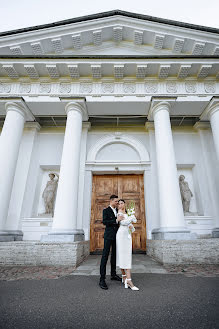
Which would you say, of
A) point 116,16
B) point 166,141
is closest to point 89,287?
point 166,141

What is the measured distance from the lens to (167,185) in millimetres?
6656

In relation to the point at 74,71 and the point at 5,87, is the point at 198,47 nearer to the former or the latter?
the point at 74,71

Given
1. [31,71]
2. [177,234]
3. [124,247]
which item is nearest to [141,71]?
[31,71]

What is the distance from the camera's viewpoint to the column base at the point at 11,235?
262 inches

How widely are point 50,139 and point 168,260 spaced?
7.88 meters

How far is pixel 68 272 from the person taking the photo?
4668 millimetres

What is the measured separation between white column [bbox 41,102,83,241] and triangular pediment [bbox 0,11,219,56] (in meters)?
3.44

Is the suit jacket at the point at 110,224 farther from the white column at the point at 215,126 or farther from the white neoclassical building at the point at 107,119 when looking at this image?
the white column at the point at 215,126

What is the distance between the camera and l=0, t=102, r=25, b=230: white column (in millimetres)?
6825

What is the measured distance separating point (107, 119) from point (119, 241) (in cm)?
726

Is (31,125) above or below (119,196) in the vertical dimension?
above

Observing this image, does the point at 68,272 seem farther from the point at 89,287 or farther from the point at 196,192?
the point at 196,192

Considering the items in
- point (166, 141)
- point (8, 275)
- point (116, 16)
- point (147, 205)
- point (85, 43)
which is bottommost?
point (8, 275)

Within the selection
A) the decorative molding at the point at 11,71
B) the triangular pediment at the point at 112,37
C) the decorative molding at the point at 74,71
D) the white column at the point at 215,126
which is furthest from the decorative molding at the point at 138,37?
the decorative molding at the point at 11,71
